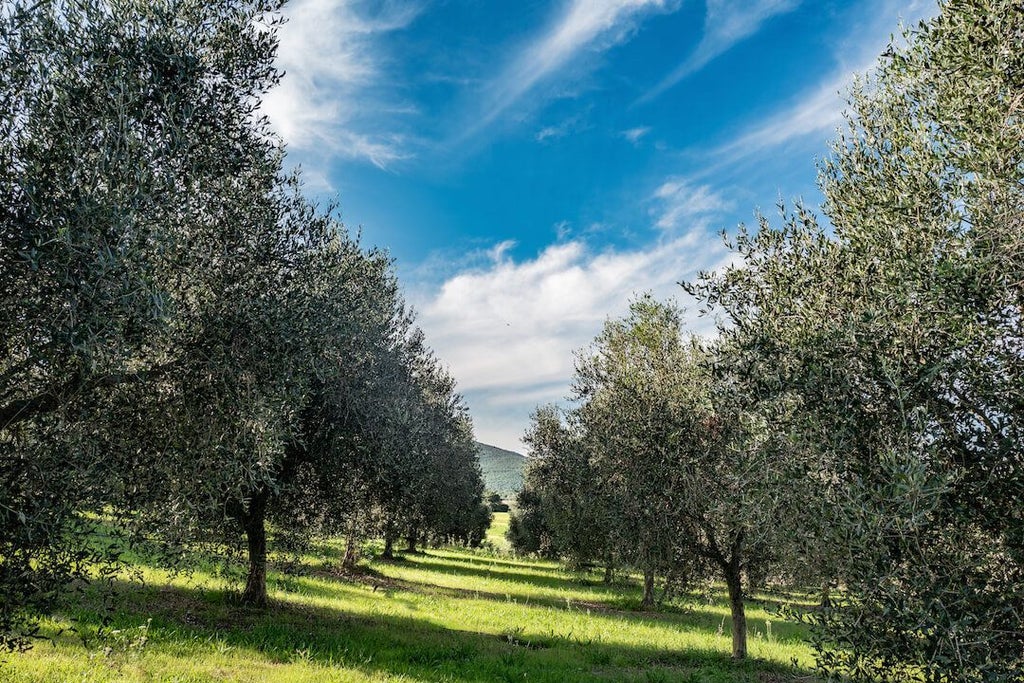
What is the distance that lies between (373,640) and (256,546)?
5.59m

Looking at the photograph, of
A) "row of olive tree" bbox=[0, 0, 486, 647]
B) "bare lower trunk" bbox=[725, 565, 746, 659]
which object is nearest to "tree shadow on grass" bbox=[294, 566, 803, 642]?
"bare lower trunk" bbox=[725, 565, 746, 659]

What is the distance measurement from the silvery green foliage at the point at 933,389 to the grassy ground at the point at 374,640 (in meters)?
2.98

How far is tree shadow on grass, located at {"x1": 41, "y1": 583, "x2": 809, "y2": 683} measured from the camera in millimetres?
15219

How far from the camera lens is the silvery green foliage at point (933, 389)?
7.59 metres

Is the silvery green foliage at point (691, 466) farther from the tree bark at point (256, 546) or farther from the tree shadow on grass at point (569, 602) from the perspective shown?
the tree bark at point (256, 546)

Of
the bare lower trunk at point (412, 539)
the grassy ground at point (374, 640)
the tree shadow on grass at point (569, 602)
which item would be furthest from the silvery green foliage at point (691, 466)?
the bare lower trunk at point (412, 539)

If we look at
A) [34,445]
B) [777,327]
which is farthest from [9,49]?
[777,327]

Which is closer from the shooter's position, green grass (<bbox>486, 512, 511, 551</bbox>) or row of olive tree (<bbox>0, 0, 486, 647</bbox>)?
row of olive tree (<bbox>0, 0, 486, 647</bbox>)

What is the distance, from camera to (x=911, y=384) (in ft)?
28.1

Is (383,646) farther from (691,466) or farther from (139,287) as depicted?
(139,287)

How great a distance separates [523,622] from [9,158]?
2368cm

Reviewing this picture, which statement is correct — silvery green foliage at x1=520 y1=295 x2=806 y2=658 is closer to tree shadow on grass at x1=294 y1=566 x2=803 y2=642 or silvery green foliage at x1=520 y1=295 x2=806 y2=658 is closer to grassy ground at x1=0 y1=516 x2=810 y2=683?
grassy ground at x1=0 y1=516 x2=810 y2=683

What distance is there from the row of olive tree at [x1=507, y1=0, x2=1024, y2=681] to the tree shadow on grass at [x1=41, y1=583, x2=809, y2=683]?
959 centimetres

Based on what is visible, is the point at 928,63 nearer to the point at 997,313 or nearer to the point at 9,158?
the point at 997,313
